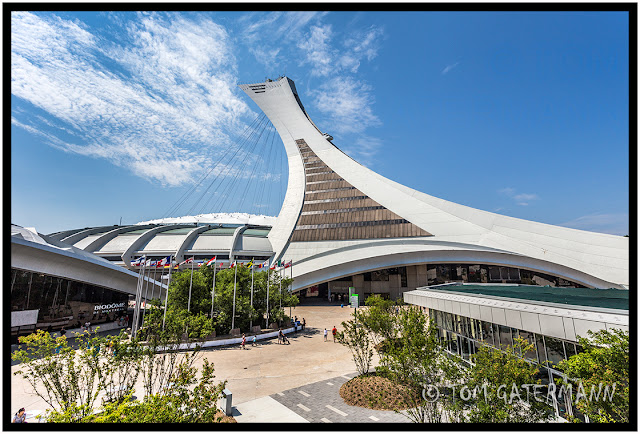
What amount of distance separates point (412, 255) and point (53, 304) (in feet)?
140

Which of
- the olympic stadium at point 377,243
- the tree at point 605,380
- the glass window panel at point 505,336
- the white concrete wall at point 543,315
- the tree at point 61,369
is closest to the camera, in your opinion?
the tree at point 605,380

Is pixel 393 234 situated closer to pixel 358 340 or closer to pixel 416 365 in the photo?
pixel 358 340

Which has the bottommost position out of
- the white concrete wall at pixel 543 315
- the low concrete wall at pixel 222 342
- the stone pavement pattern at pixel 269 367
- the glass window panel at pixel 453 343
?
the stone pavement pattern at pixel 269 367

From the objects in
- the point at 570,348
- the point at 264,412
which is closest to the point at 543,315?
the point at 570,348

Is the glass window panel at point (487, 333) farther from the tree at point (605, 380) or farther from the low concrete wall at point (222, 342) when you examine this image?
the low concrete wall at point (222, 342)

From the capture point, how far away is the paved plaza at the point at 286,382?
12938 millimetres

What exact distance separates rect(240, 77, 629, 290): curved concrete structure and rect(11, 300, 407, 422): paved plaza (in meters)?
23.5

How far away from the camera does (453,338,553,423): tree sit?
7.80m

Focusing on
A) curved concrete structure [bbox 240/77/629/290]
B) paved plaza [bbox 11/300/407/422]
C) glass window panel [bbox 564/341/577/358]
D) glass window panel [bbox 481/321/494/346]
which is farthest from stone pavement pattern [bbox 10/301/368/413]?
curved concrete structure [bbox 240/77/629/290]

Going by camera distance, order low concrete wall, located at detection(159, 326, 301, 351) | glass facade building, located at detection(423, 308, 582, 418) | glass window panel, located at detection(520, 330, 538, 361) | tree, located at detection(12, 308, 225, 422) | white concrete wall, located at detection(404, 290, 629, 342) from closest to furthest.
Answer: tree, located at detection(12, 308, 225, 422) → white concrete wall, located at detection(404, 290, 629, 342) → glass facade building, located at detection(423, 308, 582, 418) → glass window panel, located at detection(520, 330, 538, 361) → low concrete wall, located at detection(159, 326, 301, 351)

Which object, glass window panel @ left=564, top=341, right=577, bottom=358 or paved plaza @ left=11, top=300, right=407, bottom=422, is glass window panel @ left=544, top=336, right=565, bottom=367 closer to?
glass window panel @ left=564, top=341, right=577, bottom=358

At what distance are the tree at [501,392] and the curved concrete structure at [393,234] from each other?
38.5 m

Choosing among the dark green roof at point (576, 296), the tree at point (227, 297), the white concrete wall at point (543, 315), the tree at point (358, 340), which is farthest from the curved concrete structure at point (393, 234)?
the white concrete wall at point (543, 315)

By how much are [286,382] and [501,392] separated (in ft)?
37.8
